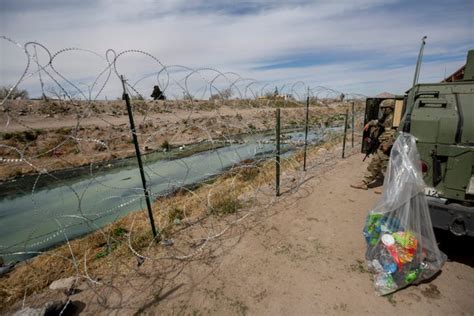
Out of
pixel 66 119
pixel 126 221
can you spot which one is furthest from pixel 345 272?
pixel 66 119

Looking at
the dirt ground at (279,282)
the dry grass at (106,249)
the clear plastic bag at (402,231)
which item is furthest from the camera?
the dry grass at (106,249)

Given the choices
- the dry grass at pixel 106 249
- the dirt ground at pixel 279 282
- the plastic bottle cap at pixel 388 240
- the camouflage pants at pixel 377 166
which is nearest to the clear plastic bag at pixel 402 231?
the plastic bottle cap at pixel 388 240

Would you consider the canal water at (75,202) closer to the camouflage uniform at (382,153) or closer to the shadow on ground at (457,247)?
the camouflage uniform at (382,153)

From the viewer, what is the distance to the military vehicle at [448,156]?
3.07 m

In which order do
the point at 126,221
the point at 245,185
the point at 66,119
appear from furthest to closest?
the point at 66,119 → the point at 245,185 → the point at 126,221

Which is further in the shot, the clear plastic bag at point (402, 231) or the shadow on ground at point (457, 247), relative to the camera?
the shadow on ground at point (457, 247)

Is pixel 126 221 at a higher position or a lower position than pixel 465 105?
lower

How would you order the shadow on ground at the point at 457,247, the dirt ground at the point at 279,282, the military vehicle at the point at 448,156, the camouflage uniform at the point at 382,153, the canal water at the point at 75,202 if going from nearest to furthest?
the dirt ground at the point at 279,282 < the military vehicle at the point at 448,156 < the shadow on ground at the point at 457,247 < the camouflage uniform at the point at 382,153 < the canal water at the point at 75,202

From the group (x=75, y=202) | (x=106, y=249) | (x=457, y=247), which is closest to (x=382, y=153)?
(x=457, y=247)

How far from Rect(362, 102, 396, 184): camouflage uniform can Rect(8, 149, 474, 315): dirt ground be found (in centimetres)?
178

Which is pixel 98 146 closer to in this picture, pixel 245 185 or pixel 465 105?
pixel 245 185

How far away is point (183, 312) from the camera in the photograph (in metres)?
2.80

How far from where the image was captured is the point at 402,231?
3.07 metres

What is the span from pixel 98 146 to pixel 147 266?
13.7 meters
